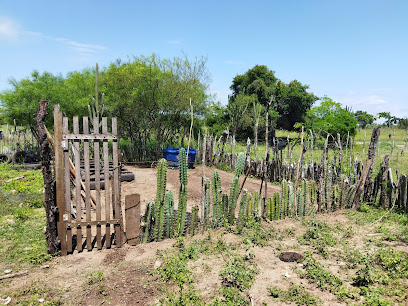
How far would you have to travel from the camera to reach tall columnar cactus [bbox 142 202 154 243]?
4.50 m

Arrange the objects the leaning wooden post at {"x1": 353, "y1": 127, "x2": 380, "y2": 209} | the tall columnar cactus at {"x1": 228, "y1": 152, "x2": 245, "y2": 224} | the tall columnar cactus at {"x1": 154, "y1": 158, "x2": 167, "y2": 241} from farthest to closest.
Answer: the leaning wooden post at {"x1": 353, "y1": 127, "x2": 380, "y2": 209}, the tall columnar cactus at {"x1": 228, "y1": 152, "x2": 245, "y2": 224}, the tall columnar cactus at {"x1": 154, "y1": 158, "x2": 167, "y2": 241}

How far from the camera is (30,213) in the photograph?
20.1 ft

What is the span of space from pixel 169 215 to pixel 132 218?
600 millimetres

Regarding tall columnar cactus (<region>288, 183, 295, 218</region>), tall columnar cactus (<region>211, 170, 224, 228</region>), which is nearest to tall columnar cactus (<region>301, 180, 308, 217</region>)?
tall columnar cactus (<region>288, 183, 295, 218</region>)

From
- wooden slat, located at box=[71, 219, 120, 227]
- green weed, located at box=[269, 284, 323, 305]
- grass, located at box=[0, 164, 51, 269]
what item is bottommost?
green weed, located at box=[269, 284, 323, 305]

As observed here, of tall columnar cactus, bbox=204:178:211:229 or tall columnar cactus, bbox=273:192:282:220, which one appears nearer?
tall columnar cactus, bbox=204:178:211:229

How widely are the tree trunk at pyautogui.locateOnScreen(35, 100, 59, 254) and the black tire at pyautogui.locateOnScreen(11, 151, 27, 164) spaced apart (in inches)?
433

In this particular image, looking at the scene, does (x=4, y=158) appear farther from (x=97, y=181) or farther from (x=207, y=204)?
(x=207, y=204)

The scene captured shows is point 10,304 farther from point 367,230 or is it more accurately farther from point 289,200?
point 367,230

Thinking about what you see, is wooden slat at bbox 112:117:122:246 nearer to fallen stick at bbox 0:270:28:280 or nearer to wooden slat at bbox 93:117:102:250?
wooden slat at bbox 93:117:102:250

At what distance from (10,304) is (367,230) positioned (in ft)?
19.2

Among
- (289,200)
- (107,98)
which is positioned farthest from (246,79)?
(289,200)

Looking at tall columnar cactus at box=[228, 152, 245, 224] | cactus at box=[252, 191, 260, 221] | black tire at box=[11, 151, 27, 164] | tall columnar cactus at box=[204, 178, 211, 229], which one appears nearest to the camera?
tall columnar cactus at box=[204, 178, 211, 229]

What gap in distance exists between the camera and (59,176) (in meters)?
4.03
